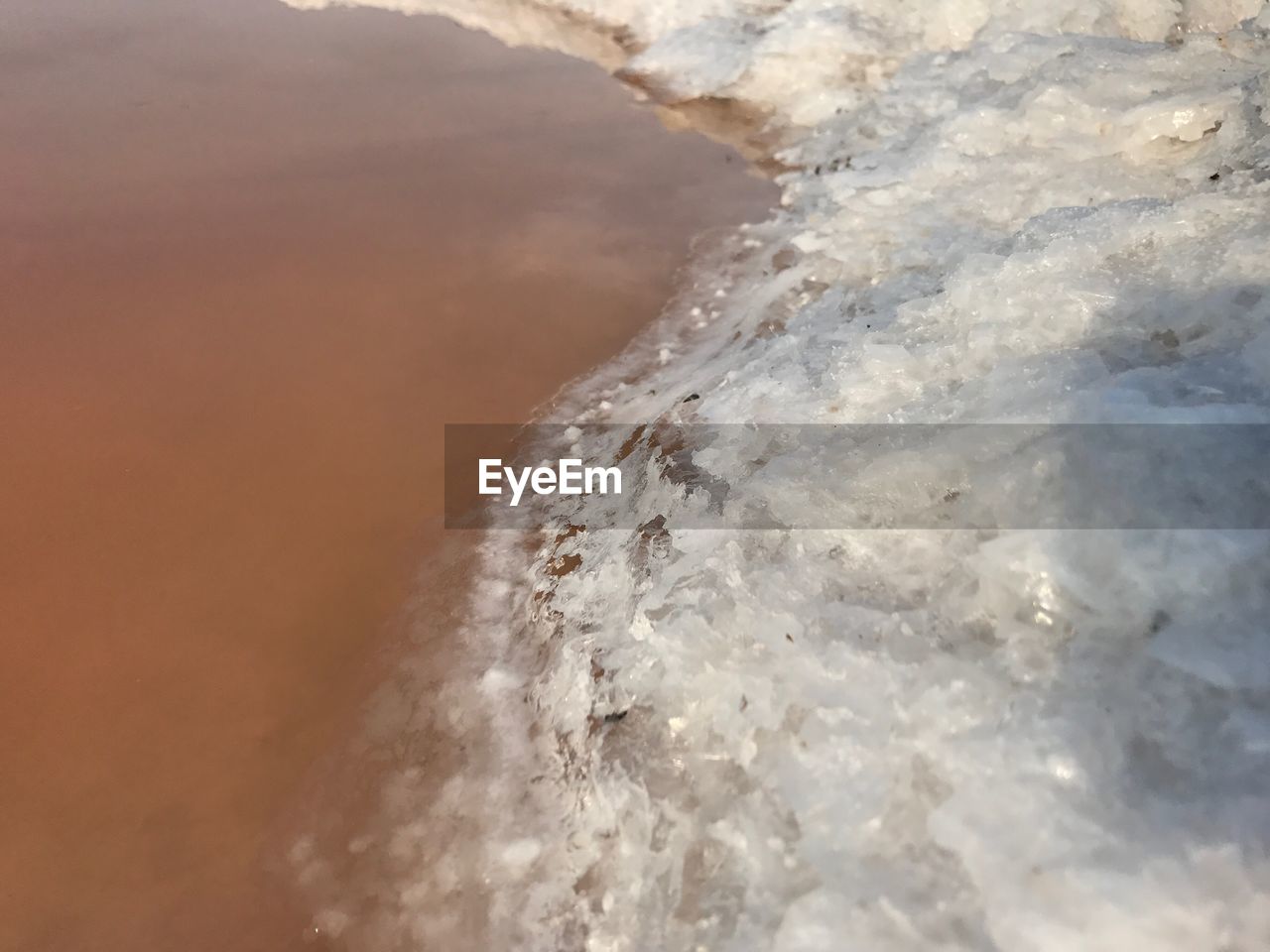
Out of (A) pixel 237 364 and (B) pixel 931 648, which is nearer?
(B) pixel 931 648

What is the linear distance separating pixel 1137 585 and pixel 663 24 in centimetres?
619

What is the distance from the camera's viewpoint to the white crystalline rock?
4.66ft

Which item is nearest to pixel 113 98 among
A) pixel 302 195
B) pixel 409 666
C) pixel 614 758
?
pixel 302 195

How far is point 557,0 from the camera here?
23.1 ft

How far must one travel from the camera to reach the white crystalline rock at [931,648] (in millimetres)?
1420

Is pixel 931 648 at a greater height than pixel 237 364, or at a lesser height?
lesser

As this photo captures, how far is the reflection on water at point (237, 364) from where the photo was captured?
6.87 ft

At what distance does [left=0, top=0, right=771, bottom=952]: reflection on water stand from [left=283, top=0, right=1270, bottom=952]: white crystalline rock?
468 millimetres

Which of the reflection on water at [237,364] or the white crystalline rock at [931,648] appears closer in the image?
the white crystalline rock at [931,648]

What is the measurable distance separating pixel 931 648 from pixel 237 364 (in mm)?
2778

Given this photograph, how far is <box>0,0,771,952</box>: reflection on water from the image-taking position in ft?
6.87

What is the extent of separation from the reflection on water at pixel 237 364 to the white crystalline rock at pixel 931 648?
18.4 inches

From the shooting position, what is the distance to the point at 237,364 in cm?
326

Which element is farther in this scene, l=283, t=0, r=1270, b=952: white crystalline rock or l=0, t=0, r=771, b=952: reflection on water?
l=0, t=0, r=771, b=952: reflection on water
